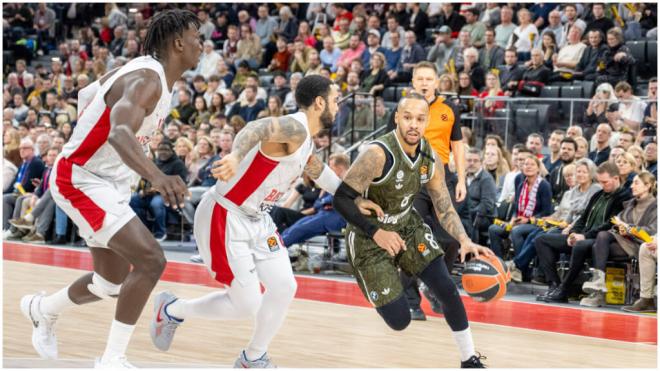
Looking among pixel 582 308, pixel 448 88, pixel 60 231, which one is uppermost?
pixel 448 88

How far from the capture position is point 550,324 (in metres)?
7.24

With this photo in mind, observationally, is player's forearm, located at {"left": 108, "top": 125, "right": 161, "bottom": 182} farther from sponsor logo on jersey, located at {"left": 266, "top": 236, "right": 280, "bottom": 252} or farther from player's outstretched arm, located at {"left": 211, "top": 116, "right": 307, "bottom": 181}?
sponsor logo on jersey, located at {"left": 266, "top": 236, "right": 280, "bottom": 252}

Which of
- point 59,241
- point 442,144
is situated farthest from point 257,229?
point 59,241

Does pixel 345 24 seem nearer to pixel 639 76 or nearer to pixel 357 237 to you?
pixel 639 76

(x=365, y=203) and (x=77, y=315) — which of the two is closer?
(x=365, y=203)

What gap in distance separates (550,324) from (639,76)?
17.4ft

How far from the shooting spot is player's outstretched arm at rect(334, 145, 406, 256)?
5.04 m

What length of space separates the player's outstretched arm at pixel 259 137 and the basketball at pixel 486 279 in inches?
45.9

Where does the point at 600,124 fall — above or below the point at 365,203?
below

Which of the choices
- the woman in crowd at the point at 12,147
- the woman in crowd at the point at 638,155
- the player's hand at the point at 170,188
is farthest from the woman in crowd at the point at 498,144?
the woman in crowd at the point at 12,147

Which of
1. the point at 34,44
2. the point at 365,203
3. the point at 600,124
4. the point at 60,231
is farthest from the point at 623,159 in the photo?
the point at 34,44

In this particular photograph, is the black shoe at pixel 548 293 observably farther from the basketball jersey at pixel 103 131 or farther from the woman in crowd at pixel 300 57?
the woman in crowd at pixel 300 57

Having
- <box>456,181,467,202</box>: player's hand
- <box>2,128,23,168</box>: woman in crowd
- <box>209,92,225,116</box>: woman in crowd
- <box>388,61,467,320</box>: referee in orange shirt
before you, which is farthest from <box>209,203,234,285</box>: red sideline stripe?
<box>2,128,23,168</box>: woman in crowd

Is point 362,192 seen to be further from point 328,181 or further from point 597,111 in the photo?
point 597,111
